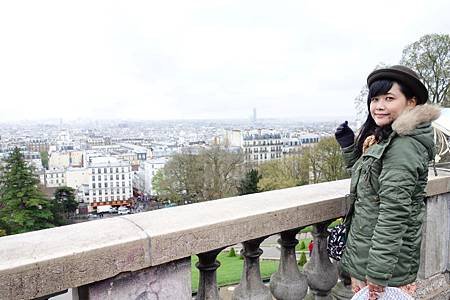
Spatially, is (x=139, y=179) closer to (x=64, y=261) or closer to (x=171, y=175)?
(x=171, y=175)

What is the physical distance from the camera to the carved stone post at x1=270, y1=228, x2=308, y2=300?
2557 mm

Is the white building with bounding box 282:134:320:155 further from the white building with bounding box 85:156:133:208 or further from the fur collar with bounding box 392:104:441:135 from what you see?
the fur collar with bounding box 392:104:441:135

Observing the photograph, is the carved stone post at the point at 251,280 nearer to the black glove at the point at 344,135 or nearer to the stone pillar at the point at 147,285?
the stone pillar at the point at 147,285

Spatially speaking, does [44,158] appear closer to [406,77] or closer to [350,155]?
[350,155]

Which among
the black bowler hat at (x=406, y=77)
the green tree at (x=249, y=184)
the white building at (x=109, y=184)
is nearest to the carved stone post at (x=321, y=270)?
the black bowler hat at (x=406, y=77)

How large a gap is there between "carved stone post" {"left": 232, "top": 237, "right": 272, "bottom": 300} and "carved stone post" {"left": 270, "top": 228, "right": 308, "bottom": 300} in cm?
16

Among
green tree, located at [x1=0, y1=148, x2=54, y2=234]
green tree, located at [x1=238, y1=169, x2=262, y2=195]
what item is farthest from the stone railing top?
green tree, located at [x1=238, y1=169, x2=262, y2=195]

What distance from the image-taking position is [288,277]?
101 inches

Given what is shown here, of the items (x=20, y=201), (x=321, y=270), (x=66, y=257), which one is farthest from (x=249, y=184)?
(x=66, y=257)

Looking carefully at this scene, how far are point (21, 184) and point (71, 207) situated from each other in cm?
1709

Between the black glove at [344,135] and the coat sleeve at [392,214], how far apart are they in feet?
1.65

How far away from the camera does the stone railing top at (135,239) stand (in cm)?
156

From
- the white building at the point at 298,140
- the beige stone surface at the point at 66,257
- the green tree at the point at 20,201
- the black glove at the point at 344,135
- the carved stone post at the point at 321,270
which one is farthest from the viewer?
the white building at the point at 298,140

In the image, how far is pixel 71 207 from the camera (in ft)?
155
